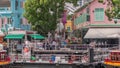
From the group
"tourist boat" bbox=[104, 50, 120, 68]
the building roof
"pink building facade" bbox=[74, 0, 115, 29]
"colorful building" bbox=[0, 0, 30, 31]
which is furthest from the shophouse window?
"tourist boat" bbox=[104, 50, 120, 68]

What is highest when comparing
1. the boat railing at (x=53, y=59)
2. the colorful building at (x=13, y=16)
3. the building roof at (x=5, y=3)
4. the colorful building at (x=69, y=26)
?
the building roof at (x=5, y=3)

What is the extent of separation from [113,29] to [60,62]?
9.82m

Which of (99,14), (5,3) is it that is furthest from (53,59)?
(5,3)

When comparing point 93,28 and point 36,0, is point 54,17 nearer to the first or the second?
point 36,0

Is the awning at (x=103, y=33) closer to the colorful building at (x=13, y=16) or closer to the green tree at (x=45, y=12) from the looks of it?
the green tree at (x=45, y=12)

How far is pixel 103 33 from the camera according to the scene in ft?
150

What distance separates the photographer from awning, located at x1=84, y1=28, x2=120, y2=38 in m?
44.8

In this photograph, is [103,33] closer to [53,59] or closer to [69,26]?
[53,59]

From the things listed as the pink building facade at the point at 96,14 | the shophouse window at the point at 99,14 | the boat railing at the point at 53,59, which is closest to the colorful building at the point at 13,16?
the pink building facade at the point at 96,14

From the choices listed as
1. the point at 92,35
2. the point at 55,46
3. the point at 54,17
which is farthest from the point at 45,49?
the point at 54,17

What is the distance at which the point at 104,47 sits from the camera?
44.3m

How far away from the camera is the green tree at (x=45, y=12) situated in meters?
52.2

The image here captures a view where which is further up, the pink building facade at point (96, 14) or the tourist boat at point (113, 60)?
the pink building facade at point (96, 14)

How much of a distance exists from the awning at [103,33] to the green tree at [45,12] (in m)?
6.62
